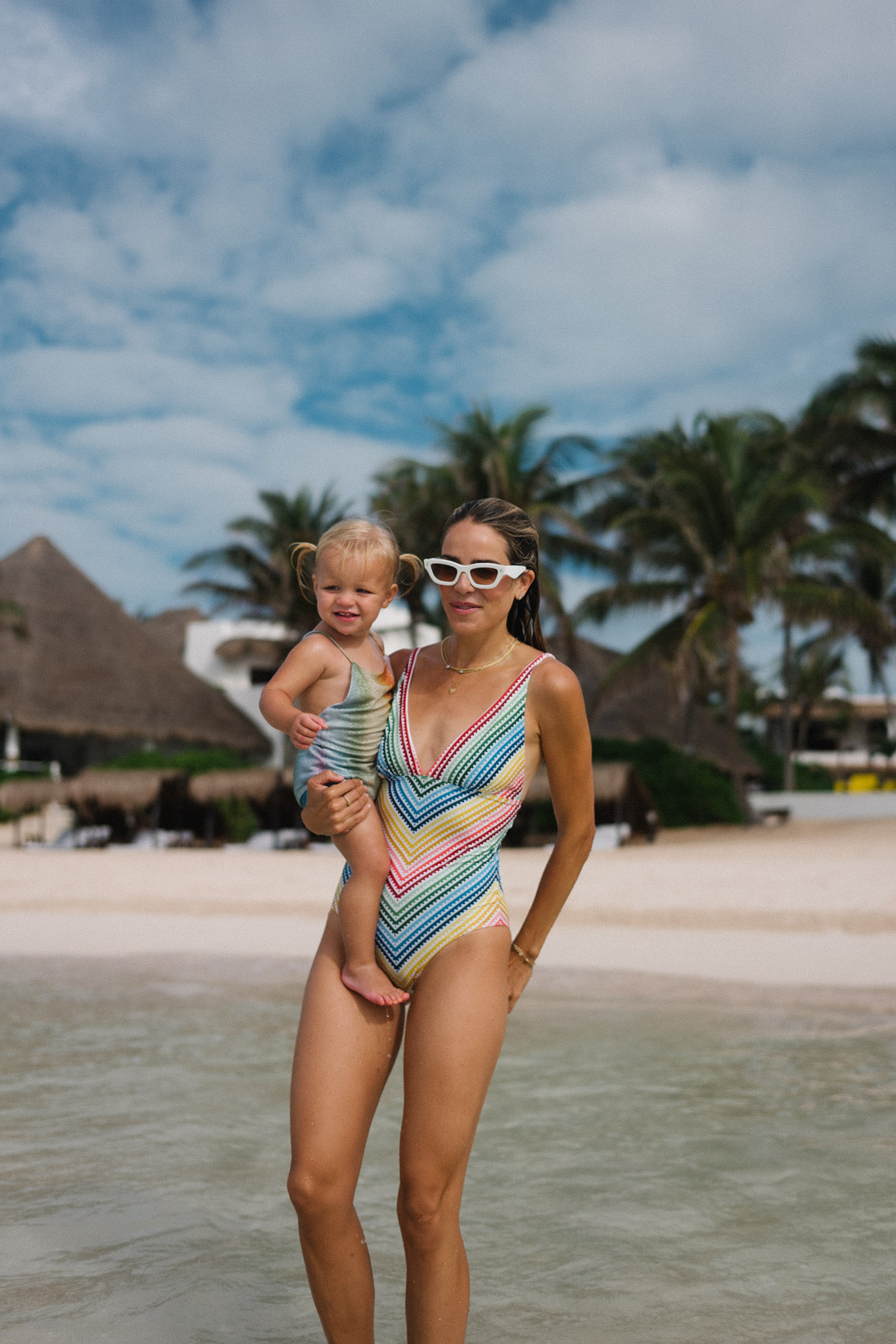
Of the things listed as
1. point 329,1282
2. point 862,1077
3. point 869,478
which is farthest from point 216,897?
point 869,478

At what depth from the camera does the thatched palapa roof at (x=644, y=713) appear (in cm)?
2756

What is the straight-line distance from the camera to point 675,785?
24.7 metres

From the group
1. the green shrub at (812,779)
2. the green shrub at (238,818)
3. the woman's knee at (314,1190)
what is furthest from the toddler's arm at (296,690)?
the green shrub at (812,779)

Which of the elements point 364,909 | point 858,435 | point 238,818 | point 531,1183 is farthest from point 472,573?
point 858,435

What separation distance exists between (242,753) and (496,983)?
30067 millimetres

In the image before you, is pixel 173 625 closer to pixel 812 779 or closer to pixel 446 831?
pixel 812 779

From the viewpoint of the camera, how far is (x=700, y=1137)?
18.3ft

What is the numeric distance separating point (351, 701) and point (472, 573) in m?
0.38

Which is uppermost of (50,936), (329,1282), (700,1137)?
(329,1282)

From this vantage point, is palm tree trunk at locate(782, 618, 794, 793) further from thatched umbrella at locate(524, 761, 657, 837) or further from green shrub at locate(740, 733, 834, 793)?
thatched umbrella at locate(524, 761, 657, 837)

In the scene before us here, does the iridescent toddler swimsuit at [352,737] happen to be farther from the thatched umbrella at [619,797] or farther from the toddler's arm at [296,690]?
the thatched umbrella at [619,797]

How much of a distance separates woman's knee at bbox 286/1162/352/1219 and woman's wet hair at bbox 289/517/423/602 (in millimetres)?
1193

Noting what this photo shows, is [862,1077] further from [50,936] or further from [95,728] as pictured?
[95,728]

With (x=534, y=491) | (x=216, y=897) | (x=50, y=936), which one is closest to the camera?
(x=50, y=936)
